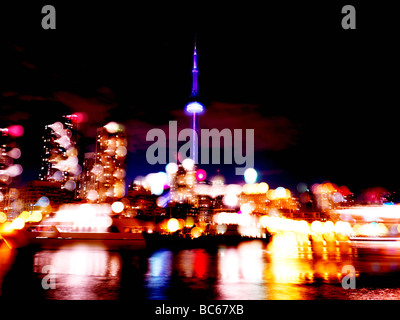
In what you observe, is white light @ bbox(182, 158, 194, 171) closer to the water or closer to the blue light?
the blue light

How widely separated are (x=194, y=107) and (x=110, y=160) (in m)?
90.3

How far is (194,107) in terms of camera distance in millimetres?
117688

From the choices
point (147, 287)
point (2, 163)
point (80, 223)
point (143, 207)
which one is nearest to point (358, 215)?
point (147, 287)

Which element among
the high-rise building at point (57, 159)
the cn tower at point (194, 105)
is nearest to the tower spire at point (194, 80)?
the cn tower at point (194, 105)

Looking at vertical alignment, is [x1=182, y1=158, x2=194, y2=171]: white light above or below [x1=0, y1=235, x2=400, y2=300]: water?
above

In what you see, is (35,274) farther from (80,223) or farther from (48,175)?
(48,175)

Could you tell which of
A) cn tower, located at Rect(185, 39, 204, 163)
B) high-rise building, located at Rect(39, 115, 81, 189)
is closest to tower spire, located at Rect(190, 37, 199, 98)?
cn tower, located at Rect(185, 39, 204, 163)

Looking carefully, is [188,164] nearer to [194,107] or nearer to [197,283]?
[194,107]

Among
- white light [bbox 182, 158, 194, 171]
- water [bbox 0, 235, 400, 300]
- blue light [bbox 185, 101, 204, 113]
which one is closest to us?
water [bbox 0, 235, 400, 300]

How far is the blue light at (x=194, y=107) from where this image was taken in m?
118

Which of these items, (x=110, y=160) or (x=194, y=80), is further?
(x=110, y=160)

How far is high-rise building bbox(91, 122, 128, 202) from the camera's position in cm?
18925

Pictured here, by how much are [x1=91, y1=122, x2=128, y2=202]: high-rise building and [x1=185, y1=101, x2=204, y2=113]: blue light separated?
8315 centimetres

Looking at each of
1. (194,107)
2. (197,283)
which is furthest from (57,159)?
(197,283)
